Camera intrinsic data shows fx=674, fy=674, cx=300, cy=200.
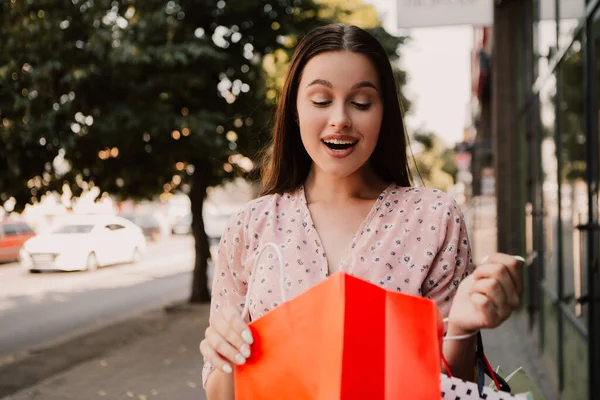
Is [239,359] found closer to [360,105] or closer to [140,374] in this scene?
[360,105]

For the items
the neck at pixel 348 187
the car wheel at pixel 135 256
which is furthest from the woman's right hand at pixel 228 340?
the car wheel at pixel 135 256

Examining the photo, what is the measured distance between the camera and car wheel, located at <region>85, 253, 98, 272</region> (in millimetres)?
20094

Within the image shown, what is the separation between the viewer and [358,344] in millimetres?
1295

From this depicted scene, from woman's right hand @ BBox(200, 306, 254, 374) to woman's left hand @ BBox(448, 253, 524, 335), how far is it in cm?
46

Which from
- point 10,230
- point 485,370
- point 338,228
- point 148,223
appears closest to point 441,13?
point 338,228

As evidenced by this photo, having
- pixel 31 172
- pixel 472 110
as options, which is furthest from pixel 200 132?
pixel 472 110

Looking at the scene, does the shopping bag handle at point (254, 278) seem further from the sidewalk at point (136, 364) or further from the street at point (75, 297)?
the street at point (75, 297)

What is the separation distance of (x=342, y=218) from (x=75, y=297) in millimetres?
14424

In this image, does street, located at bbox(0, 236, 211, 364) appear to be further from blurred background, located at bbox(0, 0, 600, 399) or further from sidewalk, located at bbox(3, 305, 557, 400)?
sidewalk, located at bbox(3, 305, 557, 400)

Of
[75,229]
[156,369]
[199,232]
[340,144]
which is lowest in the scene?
[75,229]

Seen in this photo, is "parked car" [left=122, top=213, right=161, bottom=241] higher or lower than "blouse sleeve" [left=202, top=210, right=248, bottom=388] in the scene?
lower

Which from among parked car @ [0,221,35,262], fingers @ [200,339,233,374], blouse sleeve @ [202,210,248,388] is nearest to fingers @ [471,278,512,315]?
fingers @ [200,339,233,374]

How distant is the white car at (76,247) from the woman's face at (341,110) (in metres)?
19.2

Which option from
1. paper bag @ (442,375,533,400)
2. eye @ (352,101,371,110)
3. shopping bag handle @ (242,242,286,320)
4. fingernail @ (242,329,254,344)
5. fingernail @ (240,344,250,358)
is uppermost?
eye @ (352,101,371,110)
